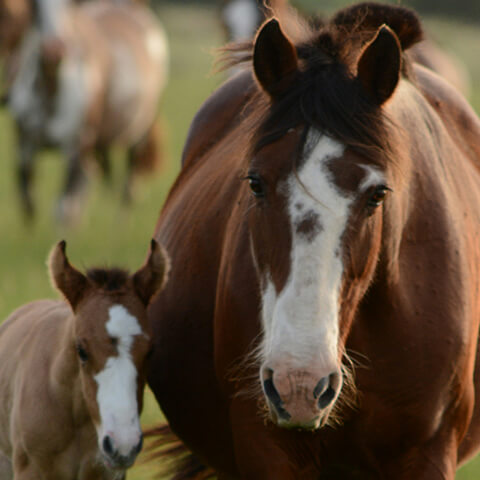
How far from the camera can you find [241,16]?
11.5 m

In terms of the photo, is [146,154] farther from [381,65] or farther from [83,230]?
[381,65]

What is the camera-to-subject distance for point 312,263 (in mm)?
3143

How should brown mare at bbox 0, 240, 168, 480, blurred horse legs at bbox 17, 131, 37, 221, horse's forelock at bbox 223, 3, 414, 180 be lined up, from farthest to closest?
blurred horse legs at bbox 17, 131, 37, 221
brown mare at bbox 0, 240, 168, 480
horse's forelock at bbox 223, 3, 414, 180

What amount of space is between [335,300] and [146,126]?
10603mm

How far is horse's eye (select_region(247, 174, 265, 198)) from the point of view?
3322 millimetres

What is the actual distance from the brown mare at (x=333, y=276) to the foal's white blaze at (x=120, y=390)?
0.31 meters

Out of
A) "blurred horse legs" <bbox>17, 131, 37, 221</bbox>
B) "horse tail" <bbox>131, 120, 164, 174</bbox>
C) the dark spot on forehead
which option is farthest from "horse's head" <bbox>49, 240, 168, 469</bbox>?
"horse tail" <bbox>131, 120, 164, 174</bbox>

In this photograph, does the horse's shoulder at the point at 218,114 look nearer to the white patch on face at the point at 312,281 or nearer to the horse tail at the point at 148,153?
the white patch on face at the point at 312,281

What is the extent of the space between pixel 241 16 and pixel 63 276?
769 centimetres

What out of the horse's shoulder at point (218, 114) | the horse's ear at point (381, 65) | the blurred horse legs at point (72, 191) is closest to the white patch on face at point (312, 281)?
the horse's ear at point (381, 65)

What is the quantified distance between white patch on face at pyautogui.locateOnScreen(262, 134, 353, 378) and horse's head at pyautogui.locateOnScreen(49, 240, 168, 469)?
85 cm

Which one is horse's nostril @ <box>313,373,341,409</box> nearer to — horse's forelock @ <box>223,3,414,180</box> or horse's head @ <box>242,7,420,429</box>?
horse's head @ <box>242,7,420,429</box>

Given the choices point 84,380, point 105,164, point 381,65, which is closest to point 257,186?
point 381,65

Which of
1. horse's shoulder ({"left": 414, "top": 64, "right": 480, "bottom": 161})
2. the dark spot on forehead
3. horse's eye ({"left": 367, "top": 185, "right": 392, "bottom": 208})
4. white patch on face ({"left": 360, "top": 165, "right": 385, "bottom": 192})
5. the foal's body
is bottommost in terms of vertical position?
the foal's body
